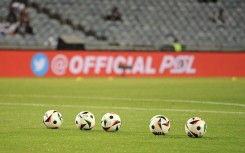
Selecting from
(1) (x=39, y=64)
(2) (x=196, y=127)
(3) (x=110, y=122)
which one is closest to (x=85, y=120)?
(3) (x=110, y=122)

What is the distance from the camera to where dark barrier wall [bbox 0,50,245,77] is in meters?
40.3

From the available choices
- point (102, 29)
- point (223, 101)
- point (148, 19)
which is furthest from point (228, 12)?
point (223, 101)

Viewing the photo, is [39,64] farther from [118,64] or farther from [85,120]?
[85,120]

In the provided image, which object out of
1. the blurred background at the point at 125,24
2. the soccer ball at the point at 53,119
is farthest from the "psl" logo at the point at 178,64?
the soccer ball at the point at 53,119

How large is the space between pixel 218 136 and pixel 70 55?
86.8ft

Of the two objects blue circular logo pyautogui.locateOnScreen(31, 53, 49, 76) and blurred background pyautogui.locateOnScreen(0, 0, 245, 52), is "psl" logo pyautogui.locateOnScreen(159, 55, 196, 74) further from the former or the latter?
blue circular logo pyautogui.locateOnScreen(31, 53, 49, 76)

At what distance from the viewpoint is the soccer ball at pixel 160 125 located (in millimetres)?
14641

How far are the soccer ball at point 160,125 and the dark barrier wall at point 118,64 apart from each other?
2583 cm

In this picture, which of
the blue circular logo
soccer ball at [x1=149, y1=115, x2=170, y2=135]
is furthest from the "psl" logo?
soccer ball at [x1=149, y1=115, x2=170, y2=135]

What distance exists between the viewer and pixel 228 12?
53500 millimetres

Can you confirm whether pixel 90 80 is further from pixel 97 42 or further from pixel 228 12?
pixel 228 12

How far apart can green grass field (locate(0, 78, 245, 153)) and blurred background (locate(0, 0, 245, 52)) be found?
5786 mm

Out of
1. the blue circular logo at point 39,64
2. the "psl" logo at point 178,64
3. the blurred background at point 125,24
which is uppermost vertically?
the blurred background at point 125,24

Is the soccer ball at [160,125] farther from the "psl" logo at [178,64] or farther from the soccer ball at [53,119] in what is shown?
the "psl" logo at [178,64]
